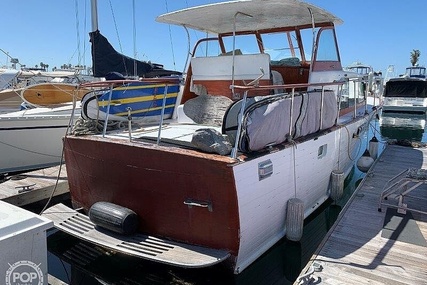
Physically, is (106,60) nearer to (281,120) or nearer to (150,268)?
(281,120)

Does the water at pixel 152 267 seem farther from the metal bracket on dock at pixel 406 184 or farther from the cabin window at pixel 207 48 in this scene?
the cabin window at pixel 207 48

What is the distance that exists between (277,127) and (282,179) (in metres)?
0.68

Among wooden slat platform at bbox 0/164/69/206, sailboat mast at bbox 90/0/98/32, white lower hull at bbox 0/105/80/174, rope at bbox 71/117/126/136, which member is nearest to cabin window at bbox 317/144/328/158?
rope at bbox 71/117/126/136

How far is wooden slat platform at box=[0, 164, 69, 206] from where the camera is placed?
20.3 ft

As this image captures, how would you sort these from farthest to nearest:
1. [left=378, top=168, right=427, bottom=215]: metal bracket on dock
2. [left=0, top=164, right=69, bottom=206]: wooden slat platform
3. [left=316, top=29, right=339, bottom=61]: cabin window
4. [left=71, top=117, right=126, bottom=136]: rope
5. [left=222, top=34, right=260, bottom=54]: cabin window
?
1. [left=222, top=34, right=260, bottom=54]: cabin window
2. [left=316, top=29, right=339, bottom=61]: cabin window
3. [left=0, top=164, right=69, bottom=206]: wooden slat platform
4. [left=71, top=117, right=126, bottom=136]: rope
5. [left=378, top=168, right=427, bottom=215]: metal bracket on dock

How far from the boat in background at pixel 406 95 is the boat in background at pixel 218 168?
17.1 metres

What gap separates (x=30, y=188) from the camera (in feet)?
21.3

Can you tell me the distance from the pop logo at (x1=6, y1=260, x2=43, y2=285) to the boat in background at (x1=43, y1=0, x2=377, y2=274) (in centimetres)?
132

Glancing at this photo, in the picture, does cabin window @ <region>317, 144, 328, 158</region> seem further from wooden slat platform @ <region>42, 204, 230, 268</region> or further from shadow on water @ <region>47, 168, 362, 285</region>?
wooden slat platform @ <region>42, 204, 230, 268</region>

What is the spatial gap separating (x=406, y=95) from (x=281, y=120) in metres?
20.1

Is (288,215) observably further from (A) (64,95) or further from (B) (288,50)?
(A) (64,95)

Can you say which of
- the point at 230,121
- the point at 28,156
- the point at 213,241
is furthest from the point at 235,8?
the point at 28,156

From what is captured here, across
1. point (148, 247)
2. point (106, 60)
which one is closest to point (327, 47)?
point (148, 247)

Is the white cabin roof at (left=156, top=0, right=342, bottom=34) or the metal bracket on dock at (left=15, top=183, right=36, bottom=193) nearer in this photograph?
the white cabin roof at (left=156, top=0, right=342, bottom=34)
